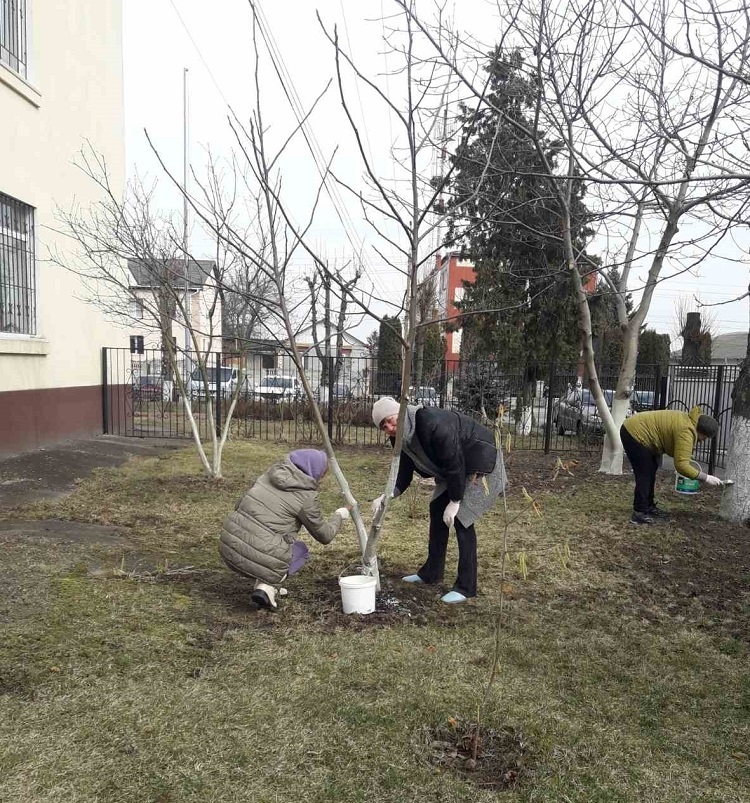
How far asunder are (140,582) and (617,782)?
10.00ft

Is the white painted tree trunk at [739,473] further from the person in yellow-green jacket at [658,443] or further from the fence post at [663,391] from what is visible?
the fence post at [663,391]

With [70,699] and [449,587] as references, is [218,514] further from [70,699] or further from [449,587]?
[70,699]

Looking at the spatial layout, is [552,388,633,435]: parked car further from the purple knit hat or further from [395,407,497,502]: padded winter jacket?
the purple knit hat

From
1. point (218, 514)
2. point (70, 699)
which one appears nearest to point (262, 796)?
point (70, 699)

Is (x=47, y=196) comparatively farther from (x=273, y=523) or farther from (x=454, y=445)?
(x=454, y=445)

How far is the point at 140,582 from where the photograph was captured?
13.8ft

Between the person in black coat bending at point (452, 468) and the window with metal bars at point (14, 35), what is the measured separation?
7616 millimetres

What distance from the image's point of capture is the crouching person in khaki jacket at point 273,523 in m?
3.63

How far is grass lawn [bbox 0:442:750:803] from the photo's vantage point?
2.31 meters

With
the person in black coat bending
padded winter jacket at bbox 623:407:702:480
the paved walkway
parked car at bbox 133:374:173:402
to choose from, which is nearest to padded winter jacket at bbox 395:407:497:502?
the person in black coat bending

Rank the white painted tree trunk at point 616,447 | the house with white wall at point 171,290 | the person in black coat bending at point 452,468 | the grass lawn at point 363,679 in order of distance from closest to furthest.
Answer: the grass lawn at point 363,679 < the person in black coat bending at point 452,468 < the house with white wall at point 171,290 < the white painted tree trunk at point 616,447

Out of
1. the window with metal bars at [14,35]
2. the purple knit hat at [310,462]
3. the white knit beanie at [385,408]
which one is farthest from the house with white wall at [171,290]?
the window with metal bars at [14,35]

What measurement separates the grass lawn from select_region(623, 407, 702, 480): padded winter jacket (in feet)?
2.98

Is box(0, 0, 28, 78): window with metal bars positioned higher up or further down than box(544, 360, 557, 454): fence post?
higher up
